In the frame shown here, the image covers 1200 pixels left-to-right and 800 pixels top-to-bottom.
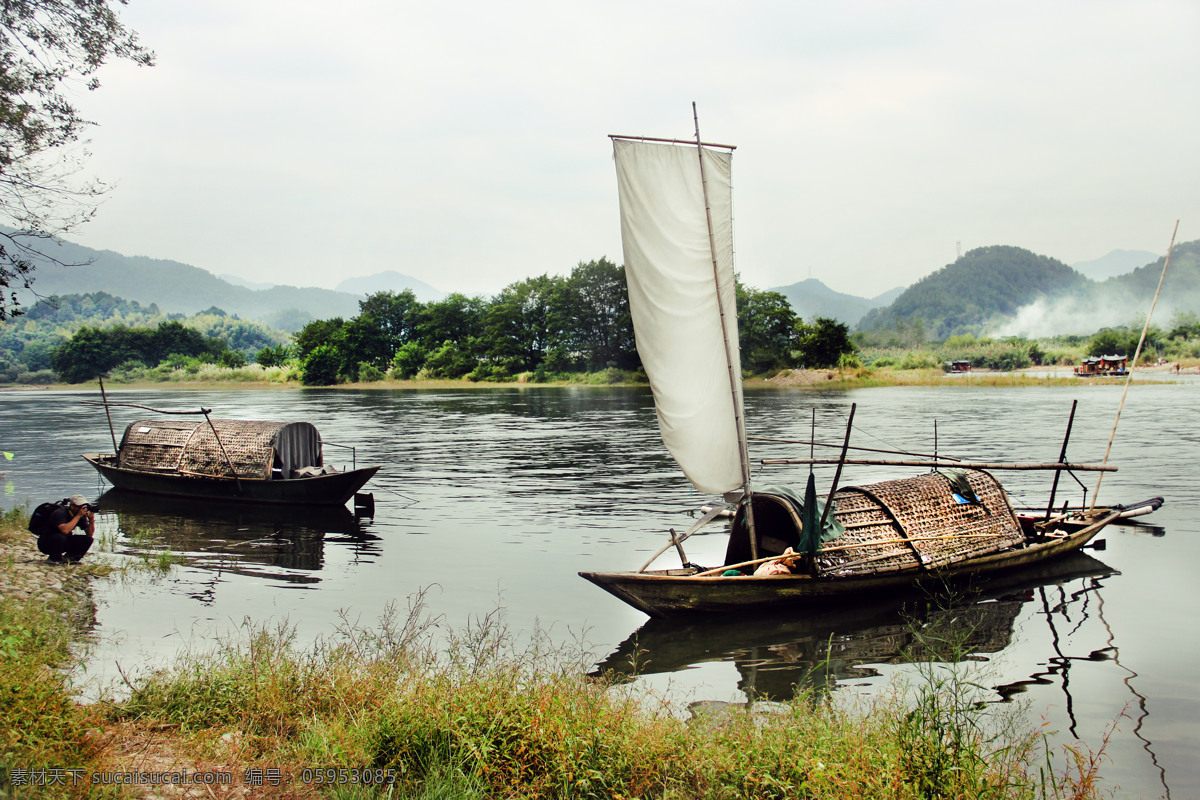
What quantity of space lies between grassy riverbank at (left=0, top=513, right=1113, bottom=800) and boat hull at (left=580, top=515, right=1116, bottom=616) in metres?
3.24

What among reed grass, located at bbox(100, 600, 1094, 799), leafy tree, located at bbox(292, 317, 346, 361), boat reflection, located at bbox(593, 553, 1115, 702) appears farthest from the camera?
leafy tree, located at bbox(292, 317, 346, 361)

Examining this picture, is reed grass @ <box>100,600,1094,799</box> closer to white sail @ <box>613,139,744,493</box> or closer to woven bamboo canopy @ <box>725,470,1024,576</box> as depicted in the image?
woven bamboo canopy @ <box>725,470,1024,576</box>

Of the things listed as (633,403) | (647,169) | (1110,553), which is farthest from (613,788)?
(633,403)

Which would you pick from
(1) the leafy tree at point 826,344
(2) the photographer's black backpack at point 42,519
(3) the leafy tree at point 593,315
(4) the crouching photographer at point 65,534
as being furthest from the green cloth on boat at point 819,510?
(3) the leafy tree at point 593,315

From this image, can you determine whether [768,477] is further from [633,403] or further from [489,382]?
[489,382]

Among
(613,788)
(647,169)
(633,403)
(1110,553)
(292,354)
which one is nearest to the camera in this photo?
(613,788)

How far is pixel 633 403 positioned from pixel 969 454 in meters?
38.5

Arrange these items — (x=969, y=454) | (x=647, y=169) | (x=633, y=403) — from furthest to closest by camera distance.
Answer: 1. (x=633, y=403)
2. (x=969, y=454)
3. (x=647, y=169)

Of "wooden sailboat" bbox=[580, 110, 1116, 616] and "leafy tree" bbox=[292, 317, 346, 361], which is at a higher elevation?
"leafy tree" bbox=[292, 317, 346, 361]

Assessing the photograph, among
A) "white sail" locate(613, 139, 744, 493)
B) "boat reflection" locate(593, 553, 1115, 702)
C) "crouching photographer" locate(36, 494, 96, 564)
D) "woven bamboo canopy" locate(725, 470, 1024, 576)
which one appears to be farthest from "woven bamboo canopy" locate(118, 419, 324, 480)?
"woven bamboo canopy" locate(725, 470, 1024, 576)

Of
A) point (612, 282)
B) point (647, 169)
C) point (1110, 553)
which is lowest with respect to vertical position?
point (1110, 553)

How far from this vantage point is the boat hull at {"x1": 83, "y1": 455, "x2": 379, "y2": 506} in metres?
20.5

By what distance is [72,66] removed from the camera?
39.8 feet

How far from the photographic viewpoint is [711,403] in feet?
37.6
